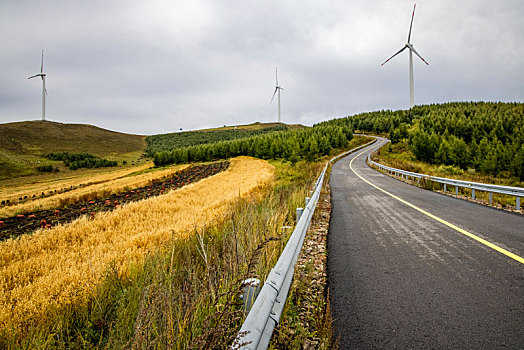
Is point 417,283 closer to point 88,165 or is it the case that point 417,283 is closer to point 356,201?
point 356,201

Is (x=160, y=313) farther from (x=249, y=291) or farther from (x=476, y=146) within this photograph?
(x=476, y=146)

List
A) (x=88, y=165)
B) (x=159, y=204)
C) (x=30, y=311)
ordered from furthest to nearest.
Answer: (x=88, y=165) → (x=159, y=204) → (x=30, y=311)

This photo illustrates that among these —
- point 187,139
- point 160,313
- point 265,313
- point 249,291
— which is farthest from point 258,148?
point 187,139

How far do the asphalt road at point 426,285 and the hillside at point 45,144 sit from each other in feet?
263

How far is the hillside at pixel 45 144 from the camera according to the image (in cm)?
6925

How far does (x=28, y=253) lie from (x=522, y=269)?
11128 mm

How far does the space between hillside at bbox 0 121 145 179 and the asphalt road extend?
80037mm

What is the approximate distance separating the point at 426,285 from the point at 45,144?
125 metres

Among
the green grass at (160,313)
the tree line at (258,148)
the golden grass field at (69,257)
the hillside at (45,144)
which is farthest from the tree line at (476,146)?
the hillside at (45,144)

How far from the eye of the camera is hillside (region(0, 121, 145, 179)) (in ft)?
227

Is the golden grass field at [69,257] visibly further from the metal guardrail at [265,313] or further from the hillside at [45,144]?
the hillside at [45,144]

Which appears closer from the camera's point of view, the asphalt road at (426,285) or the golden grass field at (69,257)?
the asphalt road at (426,285)

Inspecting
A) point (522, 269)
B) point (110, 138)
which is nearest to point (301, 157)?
point (522, 269)

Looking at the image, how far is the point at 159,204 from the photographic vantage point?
1553cm
